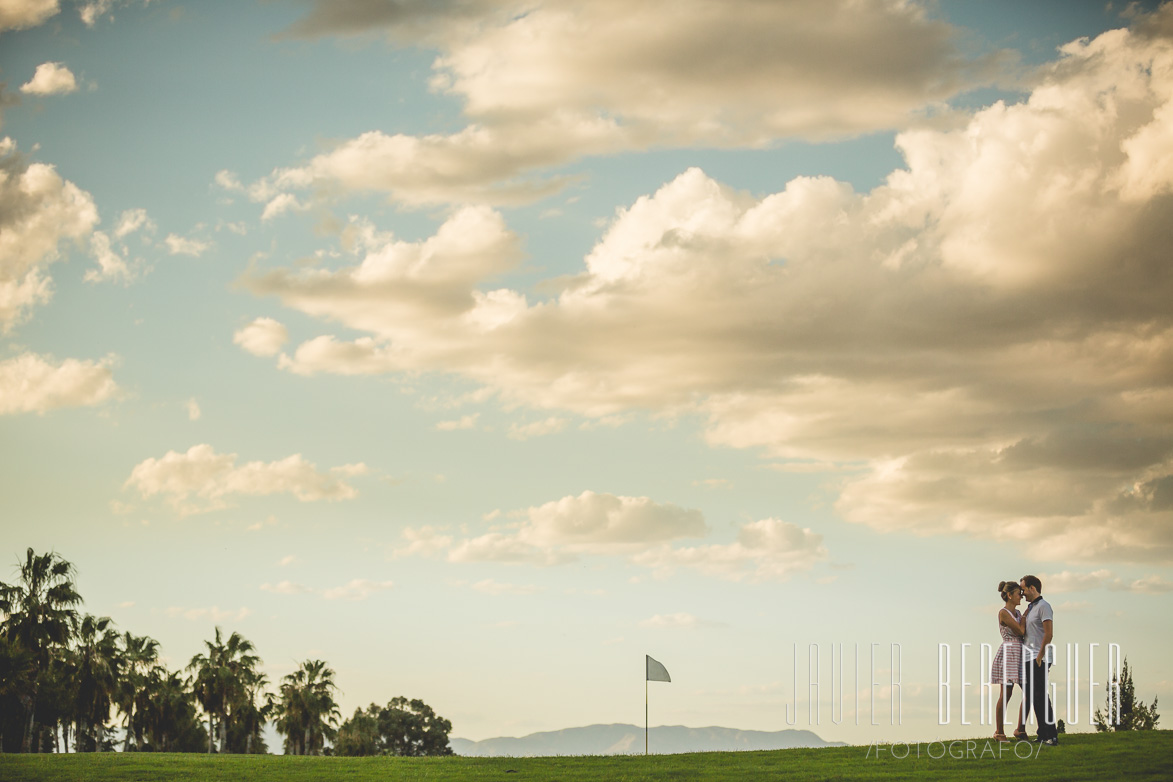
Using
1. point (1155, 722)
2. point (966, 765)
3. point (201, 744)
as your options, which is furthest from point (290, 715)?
point (966, 765)

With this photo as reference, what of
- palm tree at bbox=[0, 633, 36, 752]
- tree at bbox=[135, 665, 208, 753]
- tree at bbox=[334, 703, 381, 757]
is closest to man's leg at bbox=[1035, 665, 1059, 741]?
palm tree at bbox=[0, 633, 36, 752]

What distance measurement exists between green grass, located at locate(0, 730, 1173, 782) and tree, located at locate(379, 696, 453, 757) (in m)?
88.8

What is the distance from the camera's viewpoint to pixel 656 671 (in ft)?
129

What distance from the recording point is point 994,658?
25.7 meters

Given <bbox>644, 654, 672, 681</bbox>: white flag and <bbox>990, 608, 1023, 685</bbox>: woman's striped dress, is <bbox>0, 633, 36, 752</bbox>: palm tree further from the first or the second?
<bbox>990, 608, 1023, 685</bbox>: woman's striped dress

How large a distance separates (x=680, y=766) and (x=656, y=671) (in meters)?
9.80

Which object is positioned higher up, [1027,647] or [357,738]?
[1027,647]

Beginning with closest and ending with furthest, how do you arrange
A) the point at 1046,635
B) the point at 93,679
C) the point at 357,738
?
1. the point at 1046,635
2. the point at 93,679
3. the point at 357,738

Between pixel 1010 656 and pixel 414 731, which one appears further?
pixel 414 731

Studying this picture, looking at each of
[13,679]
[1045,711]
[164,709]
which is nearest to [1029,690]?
[1045,711]

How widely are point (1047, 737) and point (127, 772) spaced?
25.0 meters

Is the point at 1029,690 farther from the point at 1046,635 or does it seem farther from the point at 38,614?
the point at 38,614

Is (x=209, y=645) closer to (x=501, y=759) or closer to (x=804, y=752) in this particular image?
(x=501, y=759)

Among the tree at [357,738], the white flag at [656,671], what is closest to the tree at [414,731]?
the tree at [357,738]
